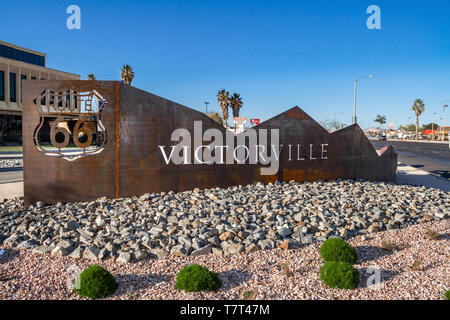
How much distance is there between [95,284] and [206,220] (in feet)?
9.23

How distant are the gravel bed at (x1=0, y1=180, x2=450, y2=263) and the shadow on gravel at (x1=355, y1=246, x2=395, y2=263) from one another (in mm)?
616

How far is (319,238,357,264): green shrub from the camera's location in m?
4.99

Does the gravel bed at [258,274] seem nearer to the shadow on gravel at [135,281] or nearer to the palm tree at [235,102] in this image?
the shadow on gravel at [135,281]

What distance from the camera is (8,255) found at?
5.39 meters

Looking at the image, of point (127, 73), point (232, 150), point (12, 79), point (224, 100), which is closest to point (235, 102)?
point (224, 100)

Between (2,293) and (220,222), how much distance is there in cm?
372

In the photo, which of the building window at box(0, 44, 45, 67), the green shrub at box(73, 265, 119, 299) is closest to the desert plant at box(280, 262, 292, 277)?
the green shrub at box(73, 265, 119, 299)

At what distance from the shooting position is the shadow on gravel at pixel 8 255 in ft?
17.1

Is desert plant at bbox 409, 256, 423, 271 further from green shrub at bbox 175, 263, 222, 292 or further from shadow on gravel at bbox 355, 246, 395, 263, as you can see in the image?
green shrub at bbox 175, 263, 222, 292

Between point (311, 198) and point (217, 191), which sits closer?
point (311, 198)
